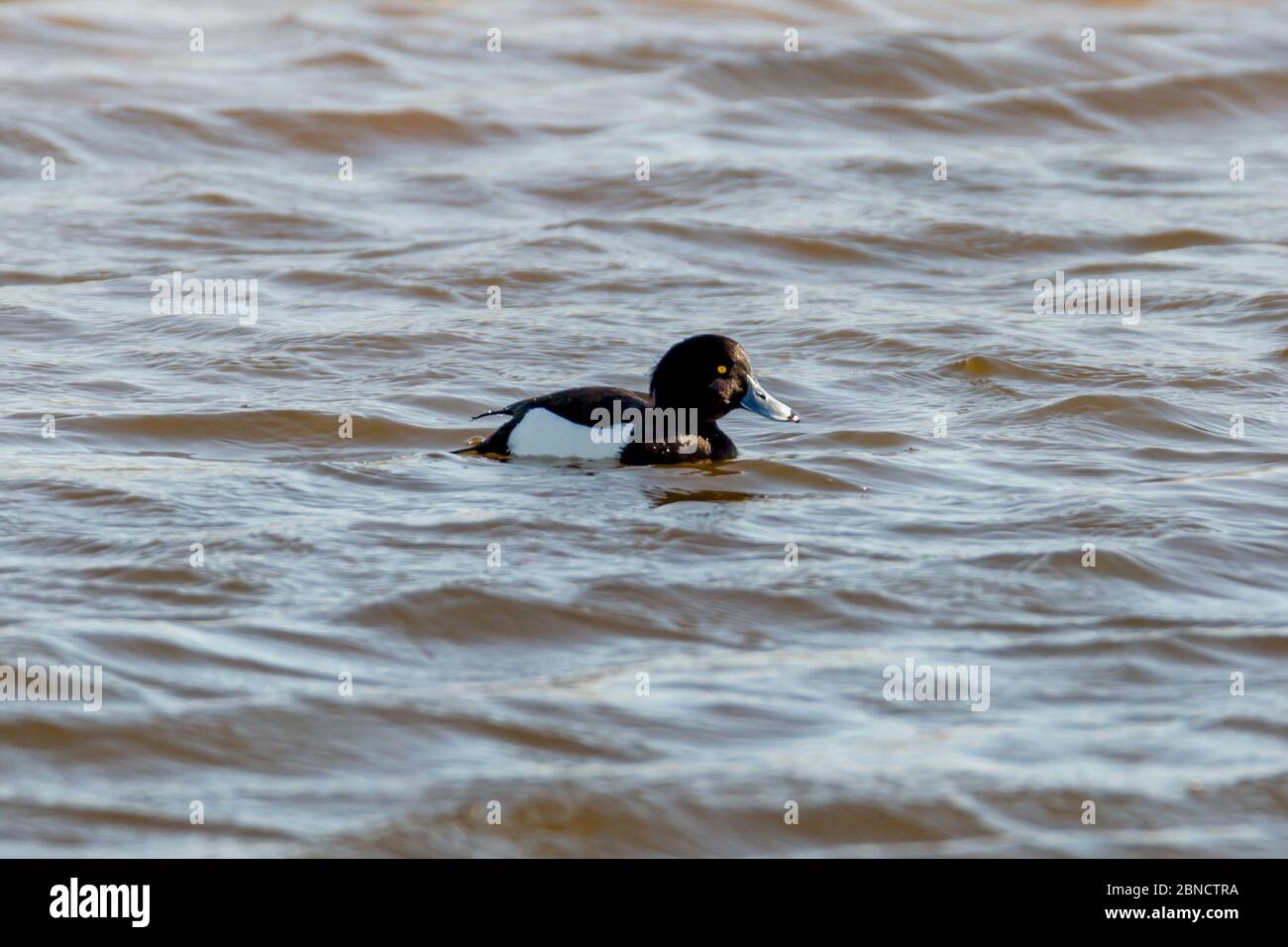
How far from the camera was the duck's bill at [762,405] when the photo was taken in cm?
849

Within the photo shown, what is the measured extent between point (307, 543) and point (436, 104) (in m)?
9.74

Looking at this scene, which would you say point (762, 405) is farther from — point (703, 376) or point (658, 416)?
point (658, 416)

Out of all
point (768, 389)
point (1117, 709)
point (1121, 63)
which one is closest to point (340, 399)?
point (768, 389)

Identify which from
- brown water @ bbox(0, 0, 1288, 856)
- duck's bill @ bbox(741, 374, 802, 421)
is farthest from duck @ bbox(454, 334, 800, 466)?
brown water @ bbox(0, 0, 1288, 856)

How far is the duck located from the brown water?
0.56 ft

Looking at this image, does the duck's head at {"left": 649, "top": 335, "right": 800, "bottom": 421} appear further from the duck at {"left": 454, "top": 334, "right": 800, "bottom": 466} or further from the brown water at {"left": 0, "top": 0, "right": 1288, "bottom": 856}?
the brown water at {"left": 0, "top": 0, "right": 1288, "bottom": 856}

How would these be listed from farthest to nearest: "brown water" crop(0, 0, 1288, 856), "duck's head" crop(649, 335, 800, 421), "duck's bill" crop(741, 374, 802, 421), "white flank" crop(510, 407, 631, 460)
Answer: "duck's bill" crop(741, 374, 802, 421) → "duck's head" crop(649, 335, 800, 421) → "white flank" crop(510, 407, 631, 460) → "brown water" crop(0, 0, 1288, 856)

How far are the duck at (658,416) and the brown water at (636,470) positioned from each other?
17cm

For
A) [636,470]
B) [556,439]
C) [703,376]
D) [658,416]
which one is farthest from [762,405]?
[556,439]

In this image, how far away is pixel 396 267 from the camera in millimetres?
11680

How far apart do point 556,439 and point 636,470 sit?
0.39m

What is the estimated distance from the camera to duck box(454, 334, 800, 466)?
8.14 metres

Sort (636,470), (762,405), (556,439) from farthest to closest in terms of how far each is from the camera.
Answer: (762,405), (636,470), (556,439)

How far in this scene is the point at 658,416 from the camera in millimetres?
8305
